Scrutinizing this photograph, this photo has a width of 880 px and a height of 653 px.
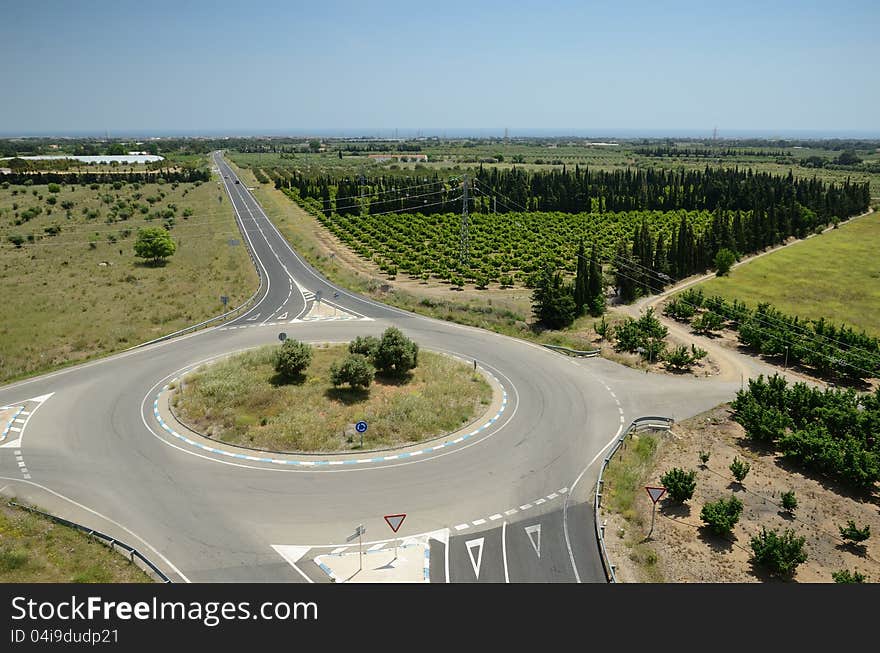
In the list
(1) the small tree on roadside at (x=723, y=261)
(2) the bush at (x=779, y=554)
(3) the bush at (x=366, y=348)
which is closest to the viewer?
(2) the bush at (x=779, y=554)

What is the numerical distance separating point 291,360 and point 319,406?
4.79 metres

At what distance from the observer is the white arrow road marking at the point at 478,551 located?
21219mm

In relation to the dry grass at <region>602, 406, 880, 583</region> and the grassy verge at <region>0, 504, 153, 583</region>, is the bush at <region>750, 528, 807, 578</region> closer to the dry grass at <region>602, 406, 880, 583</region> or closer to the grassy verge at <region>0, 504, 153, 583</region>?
the dry grass at <region>602, 406, 880, 583</region>

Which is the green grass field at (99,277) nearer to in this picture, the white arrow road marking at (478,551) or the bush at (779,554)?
the white arrow road marking at (478,551)

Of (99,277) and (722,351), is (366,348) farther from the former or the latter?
(99,277)

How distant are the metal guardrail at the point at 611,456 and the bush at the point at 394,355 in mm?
14913

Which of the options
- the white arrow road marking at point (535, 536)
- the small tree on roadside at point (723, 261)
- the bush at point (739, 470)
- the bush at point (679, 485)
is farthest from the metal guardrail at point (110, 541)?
the small tree on roadside at point (723, 261)

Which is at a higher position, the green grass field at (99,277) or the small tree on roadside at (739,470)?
the green grass field at (99,277)

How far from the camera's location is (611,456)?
29.8 meters

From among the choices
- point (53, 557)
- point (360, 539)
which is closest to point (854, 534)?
point (360, 539)

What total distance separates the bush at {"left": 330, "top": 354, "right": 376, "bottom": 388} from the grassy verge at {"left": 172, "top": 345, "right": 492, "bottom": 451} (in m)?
0.68

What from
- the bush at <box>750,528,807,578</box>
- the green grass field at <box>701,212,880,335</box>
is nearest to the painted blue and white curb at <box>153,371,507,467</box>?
the bush at <box>750,528,807,578</box>
